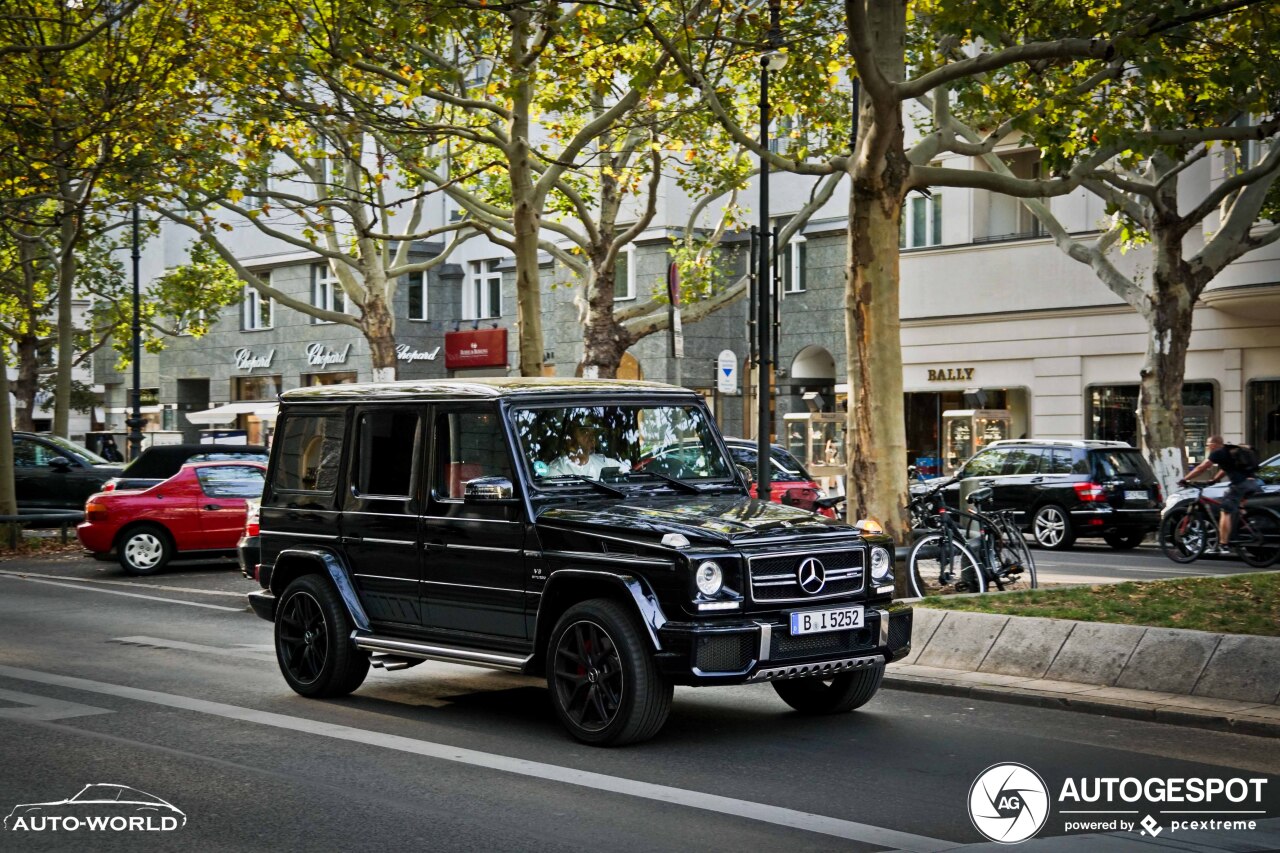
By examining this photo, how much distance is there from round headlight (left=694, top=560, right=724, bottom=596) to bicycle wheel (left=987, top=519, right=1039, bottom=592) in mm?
6900

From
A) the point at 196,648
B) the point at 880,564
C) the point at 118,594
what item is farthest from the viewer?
the point at 118,594

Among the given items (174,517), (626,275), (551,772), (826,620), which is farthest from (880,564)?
(626,275)

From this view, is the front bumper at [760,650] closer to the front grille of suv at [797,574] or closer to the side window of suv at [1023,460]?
the front grille of suv at [797,574]

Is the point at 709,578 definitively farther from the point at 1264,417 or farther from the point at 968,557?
the point at 1264,417

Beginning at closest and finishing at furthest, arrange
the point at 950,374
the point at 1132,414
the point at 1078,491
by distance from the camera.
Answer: the point at 1078,491 < the point at 1132,414 < the point at 950,374

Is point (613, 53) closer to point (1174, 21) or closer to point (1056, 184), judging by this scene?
point (1056, 184)

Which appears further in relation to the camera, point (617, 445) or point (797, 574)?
point (617, 445)

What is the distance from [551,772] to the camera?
7977 mm

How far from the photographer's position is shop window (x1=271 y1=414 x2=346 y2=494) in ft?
34.9

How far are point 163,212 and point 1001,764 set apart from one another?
24.9 metres

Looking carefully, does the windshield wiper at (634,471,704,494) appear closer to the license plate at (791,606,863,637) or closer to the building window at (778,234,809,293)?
the license plate at (791,606,863,637)

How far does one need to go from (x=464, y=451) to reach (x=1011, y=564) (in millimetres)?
6819

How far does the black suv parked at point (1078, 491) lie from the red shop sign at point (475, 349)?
25.6 m

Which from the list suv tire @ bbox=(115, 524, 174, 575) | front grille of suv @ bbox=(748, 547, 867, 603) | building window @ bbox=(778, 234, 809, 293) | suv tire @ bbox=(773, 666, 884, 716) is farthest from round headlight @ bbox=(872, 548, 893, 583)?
building window @ bbox=(778, 234, 809, 293)
